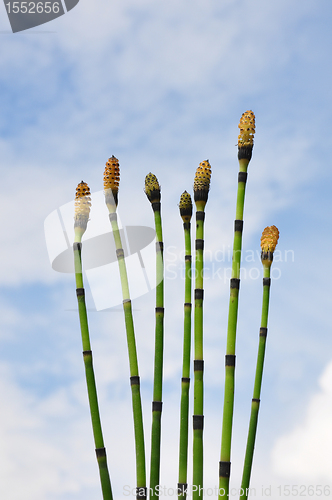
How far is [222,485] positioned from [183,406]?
2.38ft

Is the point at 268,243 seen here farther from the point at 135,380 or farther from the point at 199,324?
the point at 135,380

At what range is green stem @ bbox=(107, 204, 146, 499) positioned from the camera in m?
4.11

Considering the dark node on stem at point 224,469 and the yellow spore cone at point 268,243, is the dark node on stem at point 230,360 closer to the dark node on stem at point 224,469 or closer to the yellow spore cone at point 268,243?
the dark node on stem at point 224,469

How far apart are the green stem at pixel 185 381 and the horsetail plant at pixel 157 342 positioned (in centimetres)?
20

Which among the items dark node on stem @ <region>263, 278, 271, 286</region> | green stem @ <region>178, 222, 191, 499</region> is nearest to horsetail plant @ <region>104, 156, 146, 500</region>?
green stem @ <region>178, 222, 191, 499</region>

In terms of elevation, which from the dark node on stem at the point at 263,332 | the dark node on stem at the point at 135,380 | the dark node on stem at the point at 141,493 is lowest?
the dark node on stem at the point at 141,493

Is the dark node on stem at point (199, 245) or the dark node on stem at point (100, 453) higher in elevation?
the dark node on stem at point (199, 245)

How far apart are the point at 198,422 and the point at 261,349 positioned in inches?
36.2

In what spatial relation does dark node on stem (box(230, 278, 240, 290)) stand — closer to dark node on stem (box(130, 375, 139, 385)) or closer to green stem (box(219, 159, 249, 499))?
green stem (box(219, 159, 249, 499))

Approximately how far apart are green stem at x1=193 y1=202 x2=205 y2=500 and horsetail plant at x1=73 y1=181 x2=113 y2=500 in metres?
0.69

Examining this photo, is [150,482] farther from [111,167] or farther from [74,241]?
[111,167]

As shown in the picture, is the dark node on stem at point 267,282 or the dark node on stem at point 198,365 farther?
the dark node on stem at point 267,282

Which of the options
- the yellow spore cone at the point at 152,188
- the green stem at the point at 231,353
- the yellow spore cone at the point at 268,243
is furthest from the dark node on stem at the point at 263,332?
the yellow spore cone at the point at 152,188

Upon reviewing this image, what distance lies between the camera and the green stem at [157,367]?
166 inches
